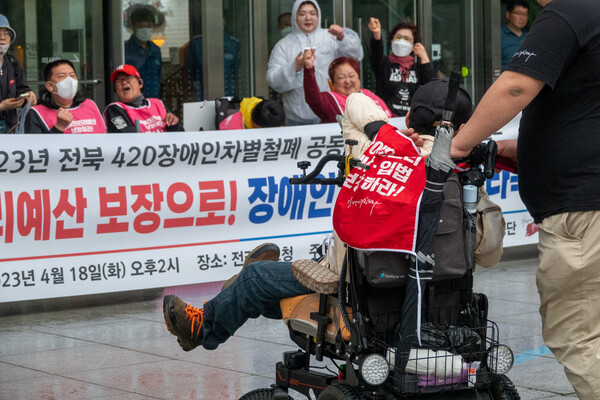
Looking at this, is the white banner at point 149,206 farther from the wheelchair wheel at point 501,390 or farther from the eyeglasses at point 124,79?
the wheelchair wheel at point 501,390

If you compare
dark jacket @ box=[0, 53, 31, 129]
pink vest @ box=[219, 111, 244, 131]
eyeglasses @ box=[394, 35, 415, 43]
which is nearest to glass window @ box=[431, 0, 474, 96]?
eyeglasses @ box=[394, 35, 415, 43]

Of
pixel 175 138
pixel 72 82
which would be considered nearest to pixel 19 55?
pixel 72 82

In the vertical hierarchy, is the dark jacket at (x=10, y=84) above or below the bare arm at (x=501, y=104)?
above

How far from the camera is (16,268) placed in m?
7.28

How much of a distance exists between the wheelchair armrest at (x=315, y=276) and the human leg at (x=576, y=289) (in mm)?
798

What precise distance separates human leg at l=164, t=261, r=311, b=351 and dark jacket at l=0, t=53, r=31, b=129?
518cm

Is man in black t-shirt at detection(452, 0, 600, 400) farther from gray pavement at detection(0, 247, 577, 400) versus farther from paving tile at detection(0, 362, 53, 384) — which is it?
paving tile at detection(0, 362, 53, 384)

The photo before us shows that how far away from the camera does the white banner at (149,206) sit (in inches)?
290

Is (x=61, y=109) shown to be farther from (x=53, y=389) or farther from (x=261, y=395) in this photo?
(x=261, y=395)

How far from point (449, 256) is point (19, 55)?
846 centimetres

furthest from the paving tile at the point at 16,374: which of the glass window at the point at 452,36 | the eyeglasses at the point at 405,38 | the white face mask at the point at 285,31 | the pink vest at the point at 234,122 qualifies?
the glass window at the point at 452,36

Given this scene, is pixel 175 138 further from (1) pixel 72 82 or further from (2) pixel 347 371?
(2) pixel 347 371

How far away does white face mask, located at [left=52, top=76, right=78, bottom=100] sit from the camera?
845 centimetres

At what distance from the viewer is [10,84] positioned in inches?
371
